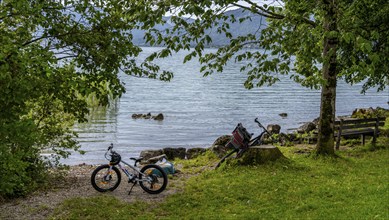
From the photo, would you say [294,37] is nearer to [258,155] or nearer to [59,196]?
[258,155]

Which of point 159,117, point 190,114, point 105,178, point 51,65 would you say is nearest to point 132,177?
point 105,178

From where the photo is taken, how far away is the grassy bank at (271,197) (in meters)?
9.62

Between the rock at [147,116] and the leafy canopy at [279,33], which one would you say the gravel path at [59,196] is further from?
the rock at [147,116]

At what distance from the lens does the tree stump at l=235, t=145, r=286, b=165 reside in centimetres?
1478

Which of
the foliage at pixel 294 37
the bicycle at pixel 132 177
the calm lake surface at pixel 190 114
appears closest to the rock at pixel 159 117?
the calm lake surface at pixel 190 114

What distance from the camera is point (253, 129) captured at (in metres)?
43.6

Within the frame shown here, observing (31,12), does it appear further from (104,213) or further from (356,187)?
(356,187)

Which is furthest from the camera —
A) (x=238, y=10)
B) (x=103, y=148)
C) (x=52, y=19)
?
(x=103, y=148)

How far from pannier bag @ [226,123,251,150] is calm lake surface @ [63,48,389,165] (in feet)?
52.3

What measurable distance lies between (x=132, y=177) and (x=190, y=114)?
4463cm

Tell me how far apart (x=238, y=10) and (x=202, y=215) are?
26.3ft

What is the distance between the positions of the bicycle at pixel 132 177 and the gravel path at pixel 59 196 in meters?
0.20

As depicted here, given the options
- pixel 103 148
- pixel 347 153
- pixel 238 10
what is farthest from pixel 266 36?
pixel 103 148

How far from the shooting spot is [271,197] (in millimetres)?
11008
